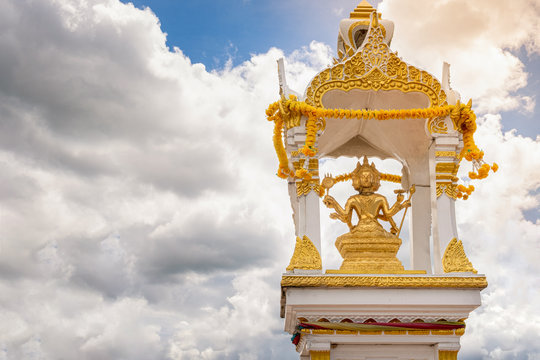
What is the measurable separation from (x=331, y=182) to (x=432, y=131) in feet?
7.98

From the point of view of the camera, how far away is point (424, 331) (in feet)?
42.0

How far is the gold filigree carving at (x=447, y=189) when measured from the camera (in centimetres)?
1372

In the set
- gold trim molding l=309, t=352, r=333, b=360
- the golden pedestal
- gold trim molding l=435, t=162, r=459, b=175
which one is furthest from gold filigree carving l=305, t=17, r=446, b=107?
gold trim molding l=309, t=352, r=333, b=360

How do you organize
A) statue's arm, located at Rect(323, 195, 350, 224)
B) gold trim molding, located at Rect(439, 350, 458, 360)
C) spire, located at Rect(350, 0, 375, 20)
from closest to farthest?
1. gold trim molding, located at Rect(439, 350, 458, 360)
2. statue's arm, located at Rect(323, 195, 350, 224)
3. spire, located at Rect(350, 0, 375, 20)

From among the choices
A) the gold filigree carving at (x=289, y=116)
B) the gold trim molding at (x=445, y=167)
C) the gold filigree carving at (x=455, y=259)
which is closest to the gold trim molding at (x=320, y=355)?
the gold filigree carving at (x=455, y=259)

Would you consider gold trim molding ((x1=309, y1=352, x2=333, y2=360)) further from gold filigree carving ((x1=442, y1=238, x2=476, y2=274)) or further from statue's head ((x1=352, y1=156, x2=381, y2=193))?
statue's head ((x1=352, y1=156, x2=381, y2=193))

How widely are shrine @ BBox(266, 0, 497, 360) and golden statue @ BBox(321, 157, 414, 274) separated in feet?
0.08

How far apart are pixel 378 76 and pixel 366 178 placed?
2.50m

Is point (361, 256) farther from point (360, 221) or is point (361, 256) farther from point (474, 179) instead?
point (474, 179)

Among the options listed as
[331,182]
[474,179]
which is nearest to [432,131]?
[474,179]

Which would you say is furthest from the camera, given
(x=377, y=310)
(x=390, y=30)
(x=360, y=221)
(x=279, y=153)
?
(x=390, y=30)

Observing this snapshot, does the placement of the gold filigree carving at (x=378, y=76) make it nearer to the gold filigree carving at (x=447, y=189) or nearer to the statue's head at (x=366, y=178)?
the gold filigree carving at (x=447, y=189)

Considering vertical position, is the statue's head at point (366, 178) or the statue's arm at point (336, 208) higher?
the statue's head at point (366, 178)

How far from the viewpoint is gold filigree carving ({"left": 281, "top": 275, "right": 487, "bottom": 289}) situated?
12.4m
